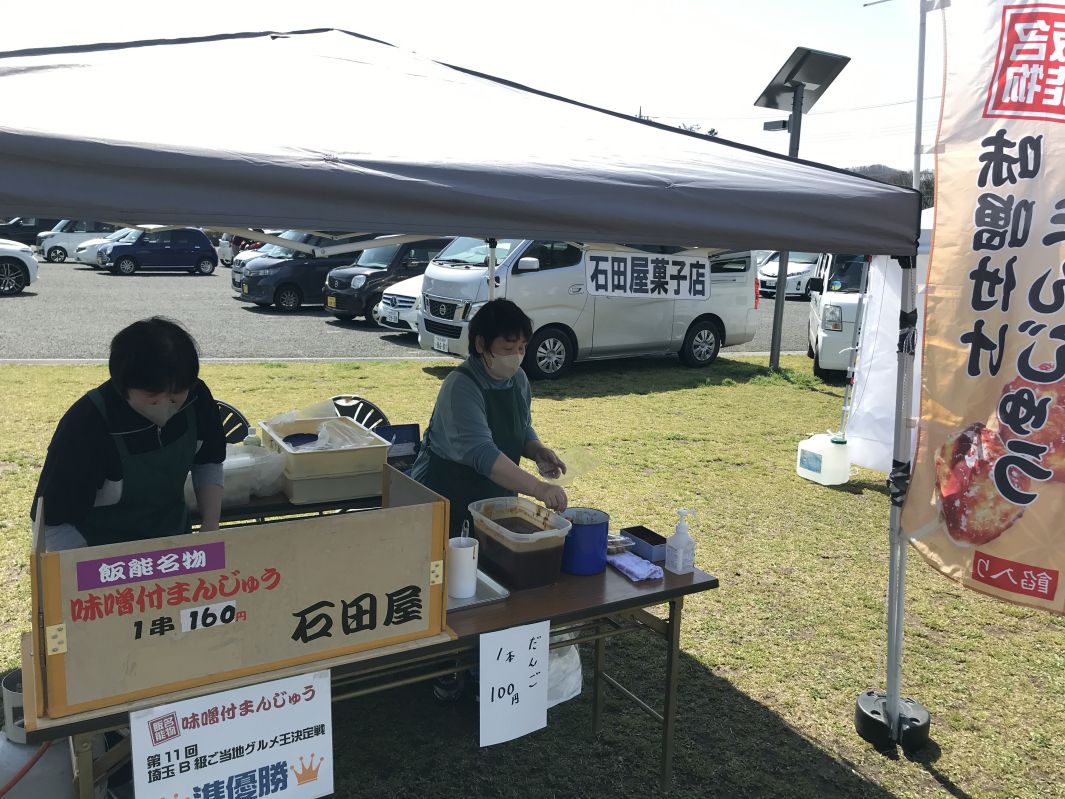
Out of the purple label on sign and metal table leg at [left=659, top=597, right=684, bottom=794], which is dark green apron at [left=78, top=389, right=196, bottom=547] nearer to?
the purple label on sign

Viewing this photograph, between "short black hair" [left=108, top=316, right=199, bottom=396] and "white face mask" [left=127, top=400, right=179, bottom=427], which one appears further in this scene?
"white face mask" [left=127, top=400, right=179, bottom=427]

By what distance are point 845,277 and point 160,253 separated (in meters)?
17.4

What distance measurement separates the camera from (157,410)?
2254 mm

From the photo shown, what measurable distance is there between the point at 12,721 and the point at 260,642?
29.6 inches

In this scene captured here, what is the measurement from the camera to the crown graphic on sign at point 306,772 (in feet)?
6.57

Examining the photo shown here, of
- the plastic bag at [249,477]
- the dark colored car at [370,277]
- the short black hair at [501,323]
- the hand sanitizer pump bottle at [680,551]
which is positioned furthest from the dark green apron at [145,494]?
the dark colored car at [370,277]

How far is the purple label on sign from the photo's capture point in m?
1.71

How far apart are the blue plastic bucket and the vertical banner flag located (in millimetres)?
1179

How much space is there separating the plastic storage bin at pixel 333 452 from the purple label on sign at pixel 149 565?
1.32 meters

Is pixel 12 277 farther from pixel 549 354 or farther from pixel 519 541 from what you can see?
pixel 519 541

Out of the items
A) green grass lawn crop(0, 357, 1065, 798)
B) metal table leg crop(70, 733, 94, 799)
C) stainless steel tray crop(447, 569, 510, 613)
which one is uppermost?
stainless steel tray crop(447, 569, 510, 613)

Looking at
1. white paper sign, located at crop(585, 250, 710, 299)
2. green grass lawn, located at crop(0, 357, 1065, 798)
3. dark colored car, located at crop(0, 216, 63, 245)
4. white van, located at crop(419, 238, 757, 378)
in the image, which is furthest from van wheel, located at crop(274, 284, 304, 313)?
dark colored car, located at crop(0, 216, 63, 245)

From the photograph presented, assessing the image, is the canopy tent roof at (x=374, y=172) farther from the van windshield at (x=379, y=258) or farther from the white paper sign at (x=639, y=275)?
the van windshield at (x=379, y=258)

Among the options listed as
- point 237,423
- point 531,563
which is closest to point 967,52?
point 531,563
